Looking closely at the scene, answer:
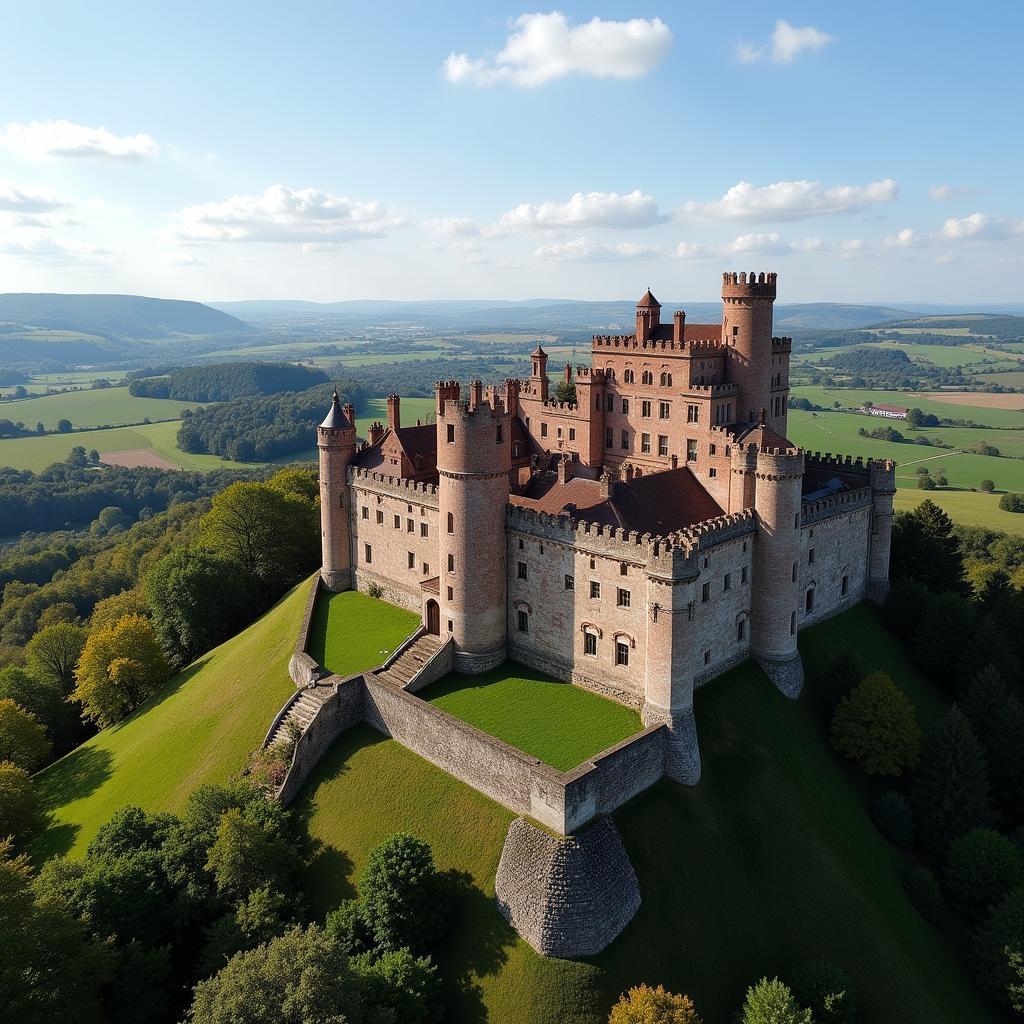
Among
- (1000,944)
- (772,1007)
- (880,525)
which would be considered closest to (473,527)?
(772,1007)

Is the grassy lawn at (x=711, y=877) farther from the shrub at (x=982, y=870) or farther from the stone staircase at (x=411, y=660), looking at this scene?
the stone staircase at (x=411, y=660)

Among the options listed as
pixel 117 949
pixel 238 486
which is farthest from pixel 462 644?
pixel 238 486

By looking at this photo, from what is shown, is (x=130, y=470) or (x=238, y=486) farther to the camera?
(x=130, y=470)

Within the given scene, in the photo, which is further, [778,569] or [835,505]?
[835,505]

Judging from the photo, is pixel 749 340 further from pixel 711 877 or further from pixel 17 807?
pixel 17 807

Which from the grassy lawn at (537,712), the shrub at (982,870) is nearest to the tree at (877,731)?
the shrub at (982,870)

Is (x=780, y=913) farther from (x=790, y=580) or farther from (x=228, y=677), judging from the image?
(x=228, y=677)

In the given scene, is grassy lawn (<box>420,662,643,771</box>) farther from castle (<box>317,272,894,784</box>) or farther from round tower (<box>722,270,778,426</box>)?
round tower (<box>722,270,778,426</box>)
